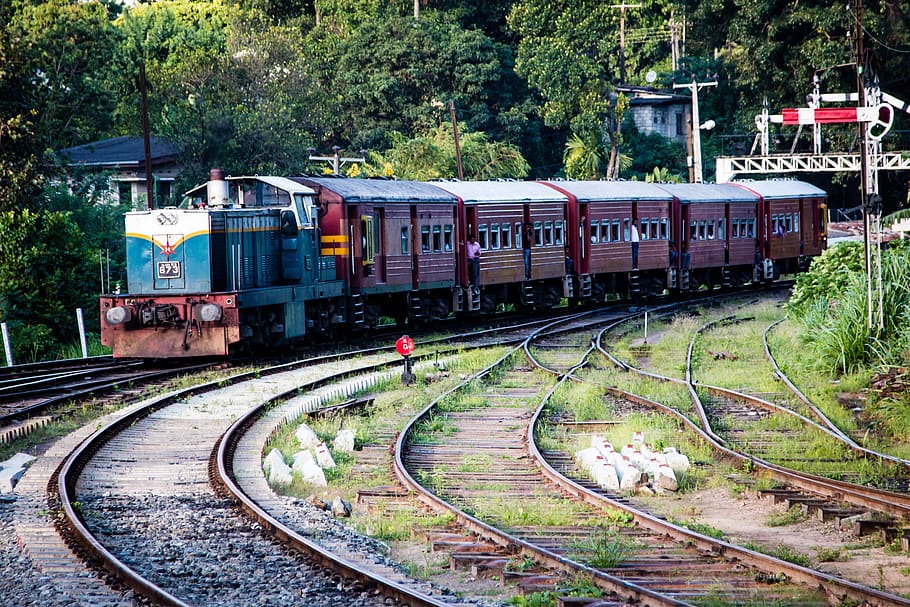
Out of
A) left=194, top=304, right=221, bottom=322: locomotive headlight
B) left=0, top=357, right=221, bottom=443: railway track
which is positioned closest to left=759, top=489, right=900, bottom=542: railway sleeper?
left=0, top=357, right=221, bottom=443: railway track

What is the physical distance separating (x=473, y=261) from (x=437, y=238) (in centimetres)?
152

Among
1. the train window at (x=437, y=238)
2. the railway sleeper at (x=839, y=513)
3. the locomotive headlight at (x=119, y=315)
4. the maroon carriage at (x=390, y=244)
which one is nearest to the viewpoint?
the railway sleeper at (x=839, y=513)

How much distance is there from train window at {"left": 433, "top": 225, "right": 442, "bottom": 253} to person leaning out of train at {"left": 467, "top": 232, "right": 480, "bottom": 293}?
1225mm

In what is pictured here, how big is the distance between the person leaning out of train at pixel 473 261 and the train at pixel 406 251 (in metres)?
0.07

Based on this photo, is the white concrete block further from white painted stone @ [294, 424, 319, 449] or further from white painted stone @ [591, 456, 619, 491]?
white painted stone @ [591, 456, 619, 491]

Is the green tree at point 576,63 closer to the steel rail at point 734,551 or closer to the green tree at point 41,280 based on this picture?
the green tree at point 41,280

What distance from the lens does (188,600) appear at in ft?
25.0

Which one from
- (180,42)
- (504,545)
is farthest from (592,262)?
(180,42)

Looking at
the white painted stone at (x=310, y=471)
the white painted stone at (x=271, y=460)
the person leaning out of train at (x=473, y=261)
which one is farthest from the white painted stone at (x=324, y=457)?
the person leaning out of train at (x=473, y=261)

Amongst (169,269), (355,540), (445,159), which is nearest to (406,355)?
(169,269)

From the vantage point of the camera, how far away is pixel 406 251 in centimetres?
2498

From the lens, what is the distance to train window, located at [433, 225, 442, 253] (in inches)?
1027

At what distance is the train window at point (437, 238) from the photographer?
26078 mm

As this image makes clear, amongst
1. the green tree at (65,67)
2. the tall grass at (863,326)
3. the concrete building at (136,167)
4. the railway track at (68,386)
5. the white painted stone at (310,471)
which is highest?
the green tree at (65,67)
